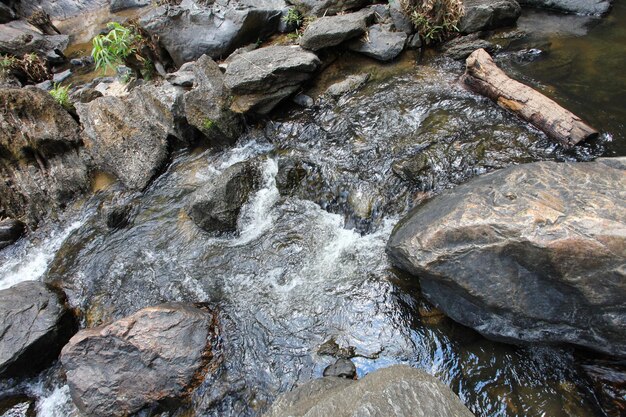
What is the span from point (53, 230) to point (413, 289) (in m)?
6.08

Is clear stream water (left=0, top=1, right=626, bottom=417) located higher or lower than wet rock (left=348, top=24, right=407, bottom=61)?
lower

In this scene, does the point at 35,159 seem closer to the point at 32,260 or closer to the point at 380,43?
the point at 32,260

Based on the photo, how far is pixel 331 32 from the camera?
642 cm

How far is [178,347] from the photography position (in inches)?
153

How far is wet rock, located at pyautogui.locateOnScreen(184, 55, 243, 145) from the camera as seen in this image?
622cm

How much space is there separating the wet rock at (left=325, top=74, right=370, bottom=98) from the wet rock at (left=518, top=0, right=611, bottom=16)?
464 centimetres

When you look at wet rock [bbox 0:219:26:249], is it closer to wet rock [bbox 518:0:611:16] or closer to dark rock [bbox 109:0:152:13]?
dark rock [bbox 109:0:152:13]

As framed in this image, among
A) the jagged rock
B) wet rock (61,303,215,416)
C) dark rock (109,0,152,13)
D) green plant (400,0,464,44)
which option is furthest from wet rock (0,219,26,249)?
dark rock (109,0,152,13)

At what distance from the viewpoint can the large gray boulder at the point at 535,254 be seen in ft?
8.75

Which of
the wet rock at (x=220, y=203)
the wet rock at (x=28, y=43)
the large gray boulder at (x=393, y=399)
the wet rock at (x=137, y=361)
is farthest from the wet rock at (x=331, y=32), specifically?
the wet rock at (x=28, y=43)

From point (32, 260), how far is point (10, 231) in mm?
838

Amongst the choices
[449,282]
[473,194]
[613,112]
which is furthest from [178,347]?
[613,112]

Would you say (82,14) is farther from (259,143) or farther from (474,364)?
(474,364)

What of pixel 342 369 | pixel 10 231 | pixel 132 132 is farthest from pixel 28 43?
pixel 342 369
